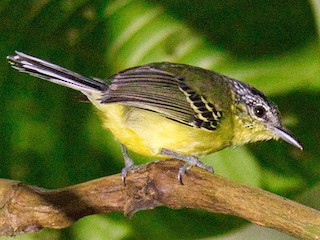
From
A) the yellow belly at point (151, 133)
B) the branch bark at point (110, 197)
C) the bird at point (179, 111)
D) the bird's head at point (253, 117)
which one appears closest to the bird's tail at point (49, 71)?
the bird at point (179, 111)

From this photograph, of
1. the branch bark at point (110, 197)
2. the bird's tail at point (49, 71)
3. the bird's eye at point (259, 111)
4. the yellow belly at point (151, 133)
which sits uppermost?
the bird's eye at point (259, 111)

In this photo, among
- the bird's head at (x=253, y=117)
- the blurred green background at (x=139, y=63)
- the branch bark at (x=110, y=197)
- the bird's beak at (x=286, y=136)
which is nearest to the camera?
the branch bark at (x=110, y=197)

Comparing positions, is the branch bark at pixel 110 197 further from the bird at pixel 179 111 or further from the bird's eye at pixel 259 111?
the bird's eye at pixel 259 111

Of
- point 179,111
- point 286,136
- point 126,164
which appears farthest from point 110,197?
point 286,136

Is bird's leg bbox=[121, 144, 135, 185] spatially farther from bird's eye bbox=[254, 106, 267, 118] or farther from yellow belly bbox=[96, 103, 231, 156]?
bird's eye bbox=[254, 106, 267, 118]

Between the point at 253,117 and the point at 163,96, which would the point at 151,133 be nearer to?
the point at 163,96

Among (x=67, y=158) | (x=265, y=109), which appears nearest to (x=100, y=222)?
(x=67, y=158)

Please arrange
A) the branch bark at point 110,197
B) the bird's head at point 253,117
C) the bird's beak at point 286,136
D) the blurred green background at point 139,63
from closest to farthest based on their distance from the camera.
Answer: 1. the branch bark at point 110,197
2. the blurred green background at point 139,63
3. the bird's beak at point 286,136
4. the bird's head at point 253,117

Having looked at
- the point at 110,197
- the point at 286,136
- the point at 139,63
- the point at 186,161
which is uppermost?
A: the point at 139,63

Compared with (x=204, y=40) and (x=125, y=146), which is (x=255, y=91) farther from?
(x=125, y=146)
